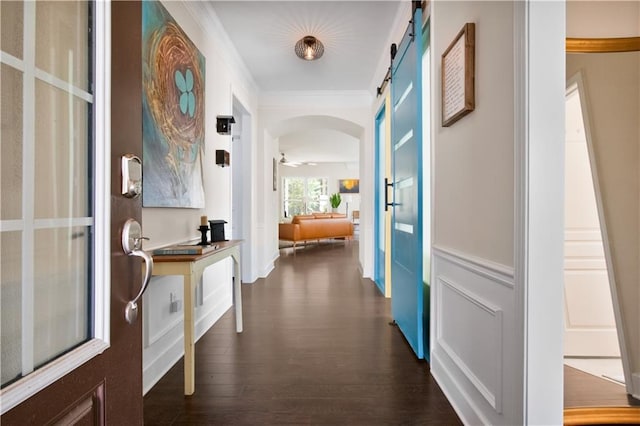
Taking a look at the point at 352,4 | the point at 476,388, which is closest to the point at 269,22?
the point at 352,4

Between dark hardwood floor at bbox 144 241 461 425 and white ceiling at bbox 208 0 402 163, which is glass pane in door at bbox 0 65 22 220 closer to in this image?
dark hardwood floor at bbox 144 241 461 425

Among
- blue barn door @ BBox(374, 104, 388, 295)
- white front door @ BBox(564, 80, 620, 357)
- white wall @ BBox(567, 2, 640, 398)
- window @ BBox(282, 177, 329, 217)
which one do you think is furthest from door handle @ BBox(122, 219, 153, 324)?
window @ BBox(282, 177, 329, 217)

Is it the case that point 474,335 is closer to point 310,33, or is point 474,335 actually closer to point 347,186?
point 310,33

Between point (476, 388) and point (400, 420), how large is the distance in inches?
15.6

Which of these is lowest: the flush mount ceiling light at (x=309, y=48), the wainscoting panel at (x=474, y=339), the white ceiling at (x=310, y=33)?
the wainscoting panel at (x=474, y=339)

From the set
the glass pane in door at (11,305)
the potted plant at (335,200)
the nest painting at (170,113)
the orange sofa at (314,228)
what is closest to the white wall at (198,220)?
the nest painting at (170,113)

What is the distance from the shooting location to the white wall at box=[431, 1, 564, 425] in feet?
3.58

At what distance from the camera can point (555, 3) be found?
3.57 feet

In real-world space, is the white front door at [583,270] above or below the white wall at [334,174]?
below

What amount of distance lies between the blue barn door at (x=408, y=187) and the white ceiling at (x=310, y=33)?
56 centimetres

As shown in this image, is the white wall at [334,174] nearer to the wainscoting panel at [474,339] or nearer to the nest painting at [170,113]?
the nest painting at [170,113]

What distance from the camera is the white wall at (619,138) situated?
1639 mm

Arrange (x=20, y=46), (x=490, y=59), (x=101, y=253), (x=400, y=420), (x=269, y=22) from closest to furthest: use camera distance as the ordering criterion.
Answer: (x=20, y=46) < (x=101, y=253) < (x=490, y=59) < (x=400, y=420) < (x=269, y=22)

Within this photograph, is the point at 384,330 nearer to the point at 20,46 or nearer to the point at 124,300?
the point at 124,300
